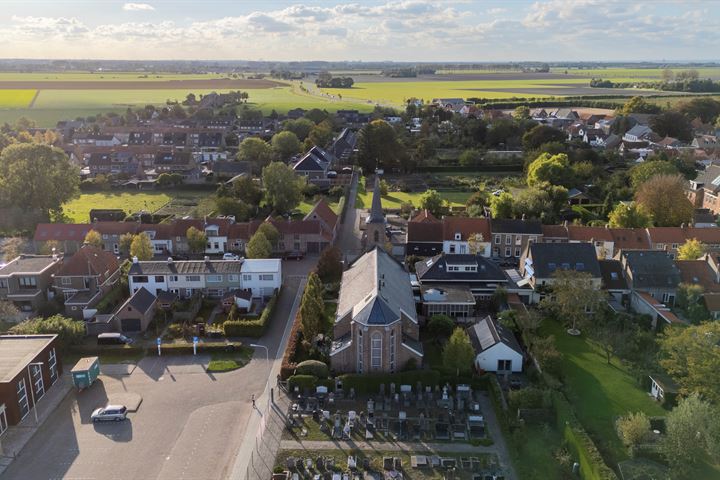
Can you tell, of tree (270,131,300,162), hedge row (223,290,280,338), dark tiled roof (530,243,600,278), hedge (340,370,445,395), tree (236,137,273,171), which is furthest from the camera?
tree (270,131,300,162)

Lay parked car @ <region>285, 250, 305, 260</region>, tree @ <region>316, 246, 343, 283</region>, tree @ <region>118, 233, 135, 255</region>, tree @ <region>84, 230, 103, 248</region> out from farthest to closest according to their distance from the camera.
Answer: parked car @ <region>285, 250, 305, 260</region> → tree @ <region>118, 233, 135, 255</region> → tree @ <region>84, 230, 103, 248</region> → tree @ <region>316, 246, 343, 283</region>

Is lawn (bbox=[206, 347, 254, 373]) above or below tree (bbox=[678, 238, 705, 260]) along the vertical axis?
below

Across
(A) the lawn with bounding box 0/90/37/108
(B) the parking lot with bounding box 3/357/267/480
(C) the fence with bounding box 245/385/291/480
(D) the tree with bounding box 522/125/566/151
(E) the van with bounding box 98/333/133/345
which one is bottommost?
(B) the parking lot with bounding box 3/357/267/480

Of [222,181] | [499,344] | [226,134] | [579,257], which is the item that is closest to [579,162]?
[579,257]

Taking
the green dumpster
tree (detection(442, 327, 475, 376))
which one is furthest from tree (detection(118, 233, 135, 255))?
tree (detection(442, 327, 475, 376))

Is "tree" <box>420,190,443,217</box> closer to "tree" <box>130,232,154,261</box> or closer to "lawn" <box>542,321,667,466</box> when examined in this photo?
"lawn" <box>542,321,667,466</box>

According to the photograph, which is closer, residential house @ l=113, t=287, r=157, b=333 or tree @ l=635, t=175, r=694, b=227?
residential house @ l=113, t=287, r=157, b=333

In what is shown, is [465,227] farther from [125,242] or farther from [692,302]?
[125,242]

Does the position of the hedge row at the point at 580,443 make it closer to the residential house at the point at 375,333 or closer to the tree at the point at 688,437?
the tree at the point at 688,437
